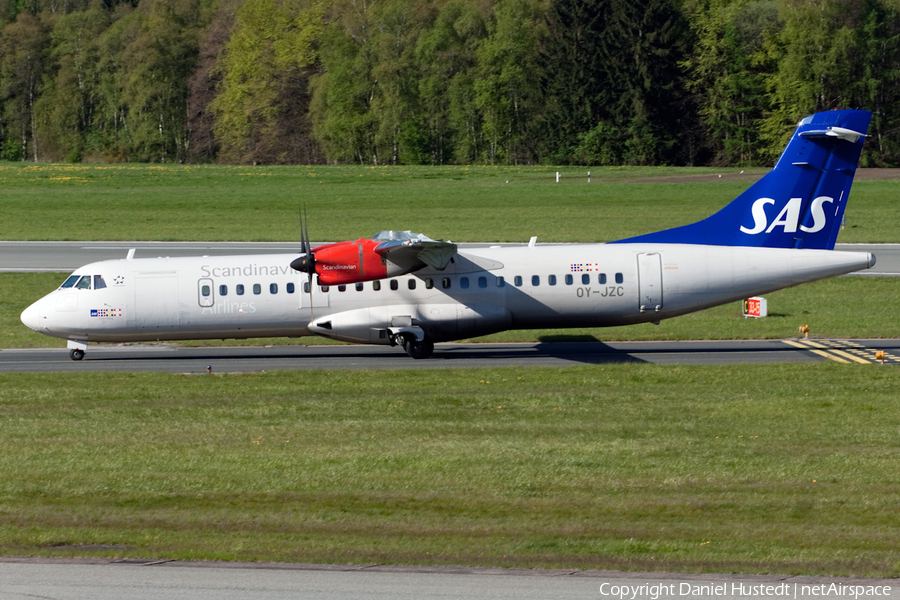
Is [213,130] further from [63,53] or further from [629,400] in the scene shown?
[629,400]

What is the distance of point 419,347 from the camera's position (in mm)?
28125

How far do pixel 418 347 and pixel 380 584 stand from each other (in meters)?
17.3

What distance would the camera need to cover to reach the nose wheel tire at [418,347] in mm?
28062

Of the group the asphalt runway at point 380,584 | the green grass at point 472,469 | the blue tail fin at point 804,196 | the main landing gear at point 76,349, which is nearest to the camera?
the asphalt runway at point 380,584

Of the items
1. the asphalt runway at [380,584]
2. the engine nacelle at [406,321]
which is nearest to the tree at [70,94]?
the engine nacelle at [406,321]

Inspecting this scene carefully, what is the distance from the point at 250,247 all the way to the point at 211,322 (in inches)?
927

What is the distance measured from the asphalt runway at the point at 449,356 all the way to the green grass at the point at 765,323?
1.06 meters

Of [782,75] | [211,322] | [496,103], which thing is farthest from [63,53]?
[211,322]

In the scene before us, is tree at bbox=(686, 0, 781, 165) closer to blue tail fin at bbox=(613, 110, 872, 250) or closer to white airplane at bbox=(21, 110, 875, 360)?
blue tail fin at bbox=(613, 110, 872, 250)

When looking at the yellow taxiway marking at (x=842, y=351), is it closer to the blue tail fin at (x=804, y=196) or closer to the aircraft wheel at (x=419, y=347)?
the blue tail fin at (x=804, y=196)

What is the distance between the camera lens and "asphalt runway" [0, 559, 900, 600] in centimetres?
1054

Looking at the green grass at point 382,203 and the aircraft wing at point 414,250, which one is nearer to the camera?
the aircraft wing at point 414,250

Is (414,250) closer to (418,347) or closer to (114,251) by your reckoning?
(418,347)

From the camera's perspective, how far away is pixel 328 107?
11762 centimetres
